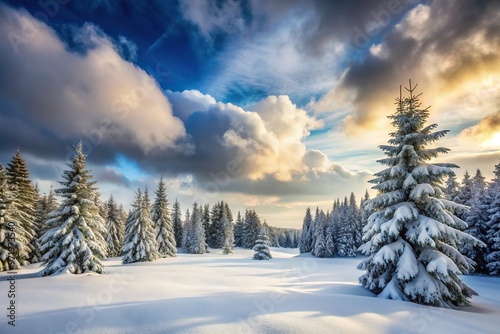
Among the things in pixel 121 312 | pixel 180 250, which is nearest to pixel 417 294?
pixel 121 312

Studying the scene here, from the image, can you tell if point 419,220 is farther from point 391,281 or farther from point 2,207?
point 2,207

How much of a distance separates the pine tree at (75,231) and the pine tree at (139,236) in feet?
49.0

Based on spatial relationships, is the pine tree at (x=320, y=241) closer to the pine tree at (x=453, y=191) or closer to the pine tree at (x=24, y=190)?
the pine tree at (x=453, y=191)

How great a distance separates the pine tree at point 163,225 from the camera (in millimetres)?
41188

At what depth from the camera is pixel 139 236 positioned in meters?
33.9

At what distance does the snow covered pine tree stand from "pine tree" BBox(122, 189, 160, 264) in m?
28.8

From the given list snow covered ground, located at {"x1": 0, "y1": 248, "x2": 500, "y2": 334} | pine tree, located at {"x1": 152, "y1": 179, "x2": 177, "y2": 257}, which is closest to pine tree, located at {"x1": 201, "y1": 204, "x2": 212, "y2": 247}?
pine tree, located at {"x1": 152, "y1": 179, "x2": 177, "y2": 257}

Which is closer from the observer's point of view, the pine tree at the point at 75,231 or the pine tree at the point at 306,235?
the pine tree at the point at 75,231

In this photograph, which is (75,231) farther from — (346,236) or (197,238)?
(346,236)

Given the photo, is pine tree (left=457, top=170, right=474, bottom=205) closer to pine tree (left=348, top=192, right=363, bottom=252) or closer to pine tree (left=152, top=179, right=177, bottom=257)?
pine tree (left=348, top=192, right=363, bottom=252)

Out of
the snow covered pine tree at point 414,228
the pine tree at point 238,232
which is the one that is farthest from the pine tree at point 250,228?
the snow covered pine tree at point 414,228

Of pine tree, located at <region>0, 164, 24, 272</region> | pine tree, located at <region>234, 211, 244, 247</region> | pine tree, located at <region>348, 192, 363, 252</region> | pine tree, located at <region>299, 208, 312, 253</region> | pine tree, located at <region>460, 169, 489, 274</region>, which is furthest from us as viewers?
pine tree, located at <region>234, 211, 244, 247</region>

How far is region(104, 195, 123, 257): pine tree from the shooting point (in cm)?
4731

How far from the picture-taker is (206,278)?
61.7 feet
